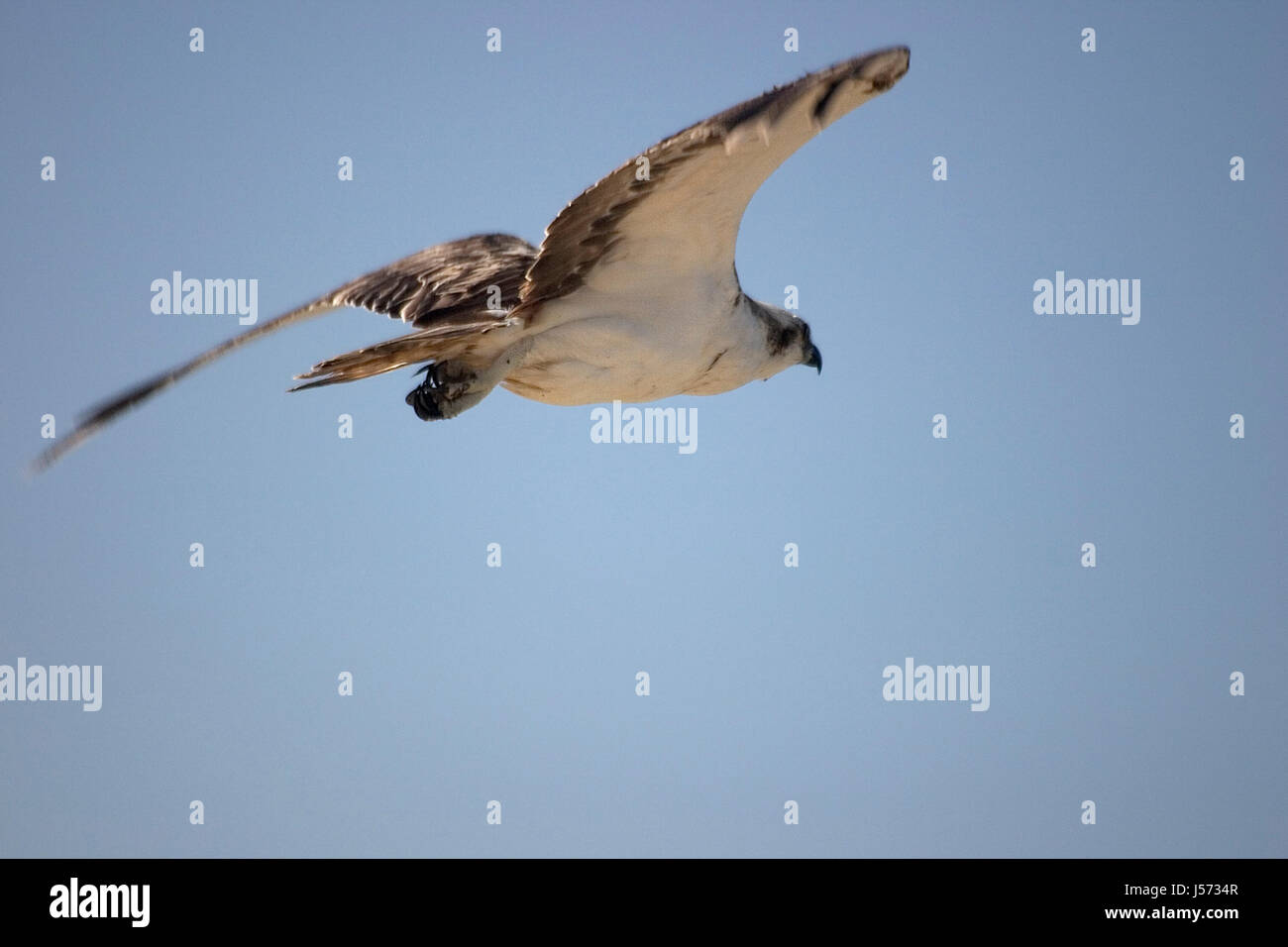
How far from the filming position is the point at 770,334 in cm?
898

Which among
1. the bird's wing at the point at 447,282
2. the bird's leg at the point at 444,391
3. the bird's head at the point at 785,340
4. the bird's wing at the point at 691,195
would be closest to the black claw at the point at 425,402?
the bird's leg at the point at 444,391

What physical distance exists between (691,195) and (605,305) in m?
1.13

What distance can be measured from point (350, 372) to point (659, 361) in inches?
72.6

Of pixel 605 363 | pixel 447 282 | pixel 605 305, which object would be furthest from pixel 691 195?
pixel 447 282

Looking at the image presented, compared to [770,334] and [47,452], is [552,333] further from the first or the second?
[47,452]

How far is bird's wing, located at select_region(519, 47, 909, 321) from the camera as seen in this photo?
17.5 ft

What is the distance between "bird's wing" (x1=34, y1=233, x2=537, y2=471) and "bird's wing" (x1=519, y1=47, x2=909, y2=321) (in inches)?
21.6

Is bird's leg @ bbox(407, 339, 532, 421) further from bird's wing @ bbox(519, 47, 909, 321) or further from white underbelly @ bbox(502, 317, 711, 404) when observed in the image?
bird's wing @ bbox(519, 47, 909, 321)

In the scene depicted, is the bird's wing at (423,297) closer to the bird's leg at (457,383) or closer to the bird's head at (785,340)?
the bird's leg at (457,383)

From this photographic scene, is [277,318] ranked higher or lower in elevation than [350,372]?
higher

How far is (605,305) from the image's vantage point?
7.76 metres

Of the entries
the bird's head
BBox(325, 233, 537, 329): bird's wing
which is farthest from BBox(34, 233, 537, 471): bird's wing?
Result: the bird's head

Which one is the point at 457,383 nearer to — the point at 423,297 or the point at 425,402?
the point at 425,402

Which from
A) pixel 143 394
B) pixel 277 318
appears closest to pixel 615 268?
pixel 277 318
